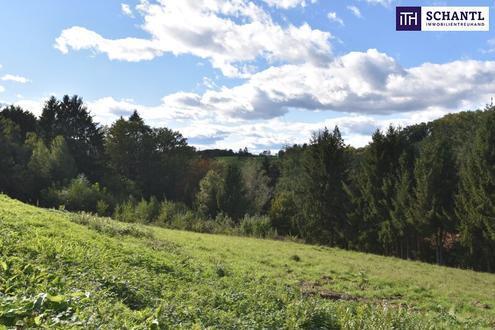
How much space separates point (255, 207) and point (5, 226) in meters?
43.7

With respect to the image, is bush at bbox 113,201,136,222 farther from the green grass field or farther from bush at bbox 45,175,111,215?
the green grass field

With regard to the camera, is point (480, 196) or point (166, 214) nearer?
point (480, 196)

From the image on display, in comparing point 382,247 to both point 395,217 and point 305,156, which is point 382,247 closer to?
point 395,217

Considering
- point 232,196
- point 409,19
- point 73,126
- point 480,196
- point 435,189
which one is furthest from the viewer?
point 73,126

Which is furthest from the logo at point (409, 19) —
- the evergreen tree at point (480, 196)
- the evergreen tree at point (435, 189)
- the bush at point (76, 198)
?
the bush at point (76, 198)

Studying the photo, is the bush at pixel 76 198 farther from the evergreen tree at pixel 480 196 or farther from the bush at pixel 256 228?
the evergreen tree at pixel 480 196

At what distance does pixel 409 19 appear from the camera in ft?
53.1

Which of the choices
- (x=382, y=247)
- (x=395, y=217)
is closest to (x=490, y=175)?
(x=395, y=217)

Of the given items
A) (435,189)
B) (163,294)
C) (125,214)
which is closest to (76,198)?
(125,214)

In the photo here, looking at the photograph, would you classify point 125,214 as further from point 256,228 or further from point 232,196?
point 232,196

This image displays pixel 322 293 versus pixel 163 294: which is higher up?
pixel 163 294

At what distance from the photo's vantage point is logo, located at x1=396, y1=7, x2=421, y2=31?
53.0 feet

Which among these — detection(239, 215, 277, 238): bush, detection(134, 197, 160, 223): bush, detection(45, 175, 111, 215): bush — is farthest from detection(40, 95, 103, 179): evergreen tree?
detection(239, 215, 277, 238): bush

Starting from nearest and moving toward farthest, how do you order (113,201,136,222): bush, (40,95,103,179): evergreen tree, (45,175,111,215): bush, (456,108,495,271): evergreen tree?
1. (456,108,495,271): evergreen tree
2. (113,201,136,222): bush
3. (45,175,111,215): bush
4. (40,95,103,179): evergreen tree
